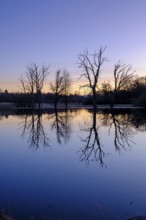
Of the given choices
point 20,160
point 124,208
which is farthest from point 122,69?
point 124,208

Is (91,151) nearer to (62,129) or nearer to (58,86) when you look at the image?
(62,129)

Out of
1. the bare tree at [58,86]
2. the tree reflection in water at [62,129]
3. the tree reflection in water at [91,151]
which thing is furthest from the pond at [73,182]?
the bare tree at [58,86]

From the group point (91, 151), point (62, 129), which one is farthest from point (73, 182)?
point (62, 129)

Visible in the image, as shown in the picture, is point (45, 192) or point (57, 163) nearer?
point (45, 192)

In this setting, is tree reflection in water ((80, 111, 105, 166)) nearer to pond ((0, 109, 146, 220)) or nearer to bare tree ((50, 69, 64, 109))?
pond ((0, 109, 146, 220))

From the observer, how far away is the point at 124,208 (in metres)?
5.83

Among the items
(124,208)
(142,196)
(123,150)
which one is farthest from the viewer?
(123,150)

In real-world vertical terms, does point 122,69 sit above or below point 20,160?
above

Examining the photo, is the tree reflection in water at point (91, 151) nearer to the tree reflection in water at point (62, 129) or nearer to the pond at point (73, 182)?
the pond at point (73, 182)

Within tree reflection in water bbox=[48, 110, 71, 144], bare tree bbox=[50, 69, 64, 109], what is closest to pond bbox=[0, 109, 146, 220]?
tree reflection in water bbox=[48, 110, 71, 144]

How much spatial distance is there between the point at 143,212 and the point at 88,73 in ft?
166

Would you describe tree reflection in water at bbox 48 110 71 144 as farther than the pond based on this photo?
Yes

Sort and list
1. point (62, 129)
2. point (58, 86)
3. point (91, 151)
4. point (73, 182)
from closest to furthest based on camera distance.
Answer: point (73, 182) < point (91, 151) < point (62, 129) < point (58, 86)

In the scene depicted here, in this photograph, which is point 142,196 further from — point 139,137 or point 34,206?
point 139,137
